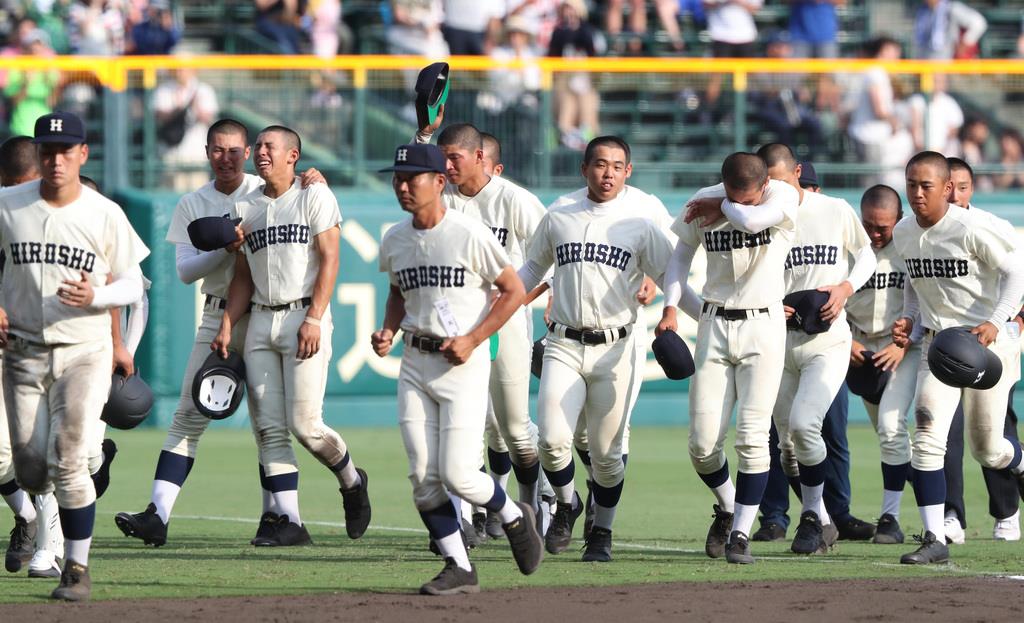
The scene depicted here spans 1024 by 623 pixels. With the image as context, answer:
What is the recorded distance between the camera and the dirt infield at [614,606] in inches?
287

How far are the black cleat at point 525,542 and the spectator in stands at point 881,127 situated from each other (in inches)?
432

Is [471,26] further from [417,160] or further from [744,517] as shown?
[417,160]

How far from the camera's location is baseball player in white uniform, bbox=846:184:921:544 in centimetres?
1006

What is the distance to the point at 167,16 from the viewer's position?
18891mm

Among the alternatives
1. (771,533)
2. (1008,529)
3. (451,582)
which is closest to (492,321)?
(451,582)

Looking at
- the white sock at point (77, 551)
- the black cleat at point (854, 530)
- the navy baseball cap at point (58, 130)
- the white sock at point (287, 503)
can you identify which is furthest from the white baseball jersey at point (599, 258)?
the white sock at point (77, 551)

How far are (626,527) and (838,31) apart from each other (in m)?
11.6

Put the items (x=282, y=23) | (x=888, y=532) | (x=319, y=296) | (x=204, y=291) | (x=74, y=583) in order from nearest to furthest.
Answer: (x=74, y=583)
(x=319, y=296)
(x=204, y=291)
(x=888, y=532)
(x=282, y=23)

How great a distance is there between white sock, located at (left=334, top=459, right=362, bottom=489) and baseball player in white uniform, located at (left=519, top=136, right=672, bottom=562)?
46.6 inches

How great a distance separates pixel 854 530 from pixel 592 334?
2.46 meters

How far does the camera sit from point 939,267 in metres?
9.48

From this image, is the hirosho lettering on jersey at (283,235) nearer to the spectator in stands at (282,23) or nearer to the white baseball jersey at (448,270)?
the white baseball jersey at (448,270)

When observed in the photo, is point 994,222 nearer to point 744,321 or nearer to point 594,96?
point 744,321

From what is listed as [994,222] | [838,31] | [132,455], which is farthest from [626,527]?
[838,31]
